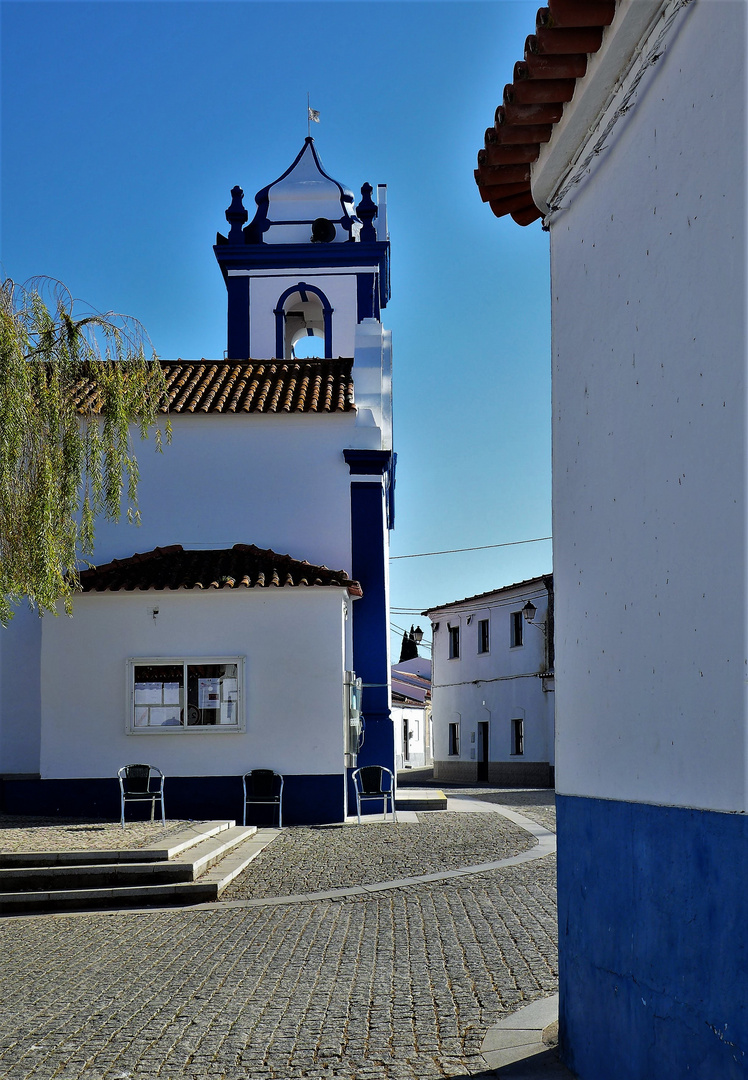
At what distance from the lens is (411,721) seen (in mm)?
53062

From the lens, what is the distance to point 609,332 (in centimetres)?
462

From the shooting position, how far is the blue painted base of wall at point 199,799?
644 inches

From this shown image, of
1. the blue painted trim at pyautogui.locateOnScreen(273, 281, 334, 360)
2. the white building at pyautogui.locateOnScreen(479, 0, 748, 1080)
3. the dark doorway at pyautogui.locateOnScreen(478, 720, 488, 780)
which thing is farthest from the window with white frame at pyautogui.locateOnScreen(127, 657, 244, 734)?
the dark doorway at pyautogui.locateOnScreen(478, 720, 488, 780)

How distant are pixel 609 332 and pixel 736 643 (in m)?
1.81

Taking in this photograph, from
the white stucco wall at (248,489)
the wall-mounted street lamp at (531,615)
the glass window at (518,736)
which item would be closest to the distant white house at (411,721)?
the glass window at (518,736)

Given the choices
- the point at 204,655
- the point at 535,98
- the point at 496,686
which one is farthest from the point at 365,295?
the point at 535,98

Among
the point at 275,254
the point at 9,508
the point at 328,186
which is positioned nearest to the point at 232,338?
the point at 275,254

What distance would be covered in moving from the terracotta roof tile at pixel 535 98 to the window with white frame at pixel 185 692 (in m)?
11.5

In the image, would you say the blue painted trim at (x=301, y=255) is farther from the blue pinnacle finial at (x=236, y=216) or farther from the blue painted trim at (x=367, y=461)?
the blue painted trim at (x=367, y=461)

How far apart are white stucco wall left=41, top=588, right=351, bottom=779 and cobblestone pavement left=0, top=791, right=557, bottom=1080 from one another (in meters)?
6.57

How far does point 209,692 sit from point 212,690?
0.06 m

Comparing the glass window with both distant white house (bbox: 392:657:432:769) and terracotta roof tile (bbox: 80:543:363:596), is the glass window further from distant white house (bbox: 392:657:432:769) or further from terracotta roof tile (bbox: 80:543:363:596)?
terracotta roof tile (bbox: 80:543:363:596)

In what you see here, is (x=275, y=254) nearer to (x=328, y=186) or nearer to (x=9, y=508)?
(x=328, y=186)

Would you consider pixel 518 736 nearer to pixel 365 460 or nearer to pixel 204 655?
pixel 365 460
